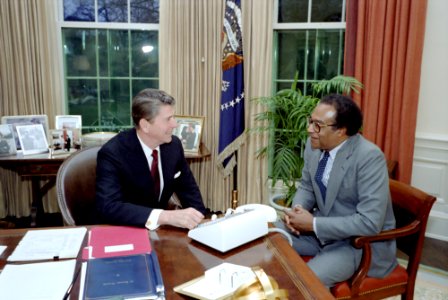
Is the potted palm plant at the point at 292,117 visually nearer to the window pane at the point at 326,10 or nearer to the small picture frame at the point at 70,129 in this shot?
the window pane at the point at 326,10

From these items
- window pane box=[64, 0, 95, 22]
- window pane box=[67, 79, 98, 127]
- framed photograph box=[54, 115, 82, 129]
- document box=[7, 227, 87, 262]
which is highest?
window pane box=[64, 0, 95, 22]

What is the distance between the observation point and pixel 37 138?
3215 mm

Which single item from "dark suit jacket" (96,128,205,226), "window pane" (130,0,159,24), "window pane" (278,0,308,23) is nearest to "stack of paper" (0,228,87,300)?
"dark suit jacket" (96,128,205,226)

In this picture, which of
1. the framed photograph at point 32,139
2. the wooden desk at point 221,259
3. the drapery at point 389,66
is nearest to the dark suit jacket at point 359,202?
the wooden desk at point 221,259

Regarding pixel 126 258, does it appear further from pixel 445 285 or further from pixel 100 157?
pixel 445 285

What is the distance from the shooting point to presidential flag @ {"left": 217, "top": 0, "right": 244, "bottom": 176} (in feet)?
11.1

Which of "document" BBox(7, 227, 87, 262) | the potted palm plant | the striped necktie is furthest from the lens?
the potted palm plant

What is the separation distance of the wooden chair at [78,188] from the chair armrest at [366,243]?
1168mm

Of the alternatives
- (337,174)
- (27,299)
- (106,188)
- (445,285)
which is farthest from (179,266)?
(445,285)

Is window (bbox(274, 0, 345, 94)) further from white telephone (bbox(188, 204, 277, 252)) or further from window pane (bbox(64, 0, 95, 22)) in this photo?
white telephone (bbox(188, 204, 277, 252))

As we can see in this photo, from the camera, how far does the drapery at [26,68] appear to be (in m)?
3.40

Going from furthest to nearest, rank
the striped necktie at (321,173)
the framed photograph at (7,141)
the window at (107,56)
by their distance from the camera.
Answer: the window at (107,56)
the framed photograph at (7,141)
the striped necktie at (321,173)

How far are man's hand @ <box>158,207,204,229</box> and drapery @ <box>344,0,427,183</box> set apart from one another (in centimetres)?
217

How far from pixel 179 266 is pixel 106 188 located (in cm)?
64
